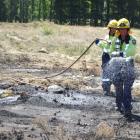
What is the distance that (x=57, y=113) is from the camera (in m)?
11.9

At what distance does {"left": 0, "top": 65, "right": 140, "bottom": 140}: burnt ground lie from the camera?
951 centimetres

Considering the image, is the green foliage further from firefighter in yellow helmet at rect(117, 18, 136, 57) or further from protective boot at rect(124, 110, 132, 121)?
protective boot at rect(124, 110, 132, 121)

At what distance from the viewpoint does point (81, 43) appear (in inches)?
1243

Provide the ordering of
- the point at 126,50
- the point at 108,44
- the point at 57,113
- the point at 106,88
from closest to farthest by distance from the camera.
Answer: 1. the point at 126,50
2. the point at 57,113
3. the point at 108,44
4. the point at 106,88

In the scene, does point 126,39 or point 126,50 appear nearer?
point 126,50

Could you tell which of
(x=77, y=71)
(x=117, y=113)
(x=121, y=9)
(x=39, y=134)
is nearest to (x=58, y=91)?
(x=117, y=113)

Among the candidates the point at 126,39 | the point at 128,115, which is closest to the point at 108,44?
the point at 126,39

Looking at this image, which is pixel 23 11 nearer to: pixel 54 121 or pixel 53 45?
pixel 53 45

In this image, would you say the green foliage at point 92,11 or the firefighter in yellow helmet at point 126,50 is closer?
the firefighter in yellow helmet at point 126,50

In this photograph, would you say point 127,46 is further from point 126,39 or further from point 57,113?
point 57,113

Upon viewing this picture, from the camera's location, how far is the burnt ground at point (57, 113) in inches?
374

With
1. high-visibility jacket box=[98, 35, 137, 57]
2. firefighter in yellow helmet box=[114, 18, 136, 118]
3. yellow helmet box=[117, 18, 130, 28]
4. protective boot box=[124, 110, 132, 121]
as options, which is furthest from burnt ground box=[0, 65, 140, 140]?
yellow helmet box=[117, 18, 130, 28]

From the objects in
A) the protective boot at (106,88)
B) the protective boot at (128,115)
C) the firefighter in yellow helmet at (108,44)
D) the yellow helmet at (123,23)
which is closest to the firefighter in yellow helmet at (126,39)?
the yellow helmet at (123,23)

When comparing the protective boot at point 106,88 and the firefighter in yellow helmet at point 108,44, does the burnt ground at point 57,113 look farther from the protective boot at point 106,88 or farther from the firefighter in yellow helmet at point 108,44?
the firefighter in yellow helmet at point 108,44
